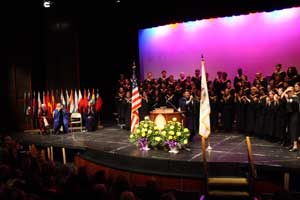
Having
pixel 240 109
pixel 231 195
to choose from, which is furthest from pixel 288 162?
pixel 240 109

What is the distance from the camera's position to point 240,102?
38.3 ft

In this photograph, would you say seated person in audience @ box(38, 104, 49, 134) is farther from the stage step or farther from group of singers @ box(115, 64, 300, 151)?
the stage step

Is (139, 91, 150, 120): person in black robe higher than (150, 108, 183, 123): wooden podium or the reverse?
higher

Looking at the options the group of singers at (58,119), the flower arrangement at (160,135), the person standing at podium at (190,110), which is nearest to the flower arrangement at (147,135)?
the flower arrangement at (160,135)

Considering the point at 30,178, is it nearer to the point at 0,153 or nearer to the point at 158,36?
the point at 0,153

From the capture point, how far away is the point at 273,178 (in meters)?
7.98

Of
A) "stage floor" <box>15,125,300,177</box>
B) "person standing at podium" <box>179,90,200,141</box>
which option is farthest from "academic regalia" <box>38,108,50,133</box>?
"person standing at podium" <box>179,90,200,141</box>

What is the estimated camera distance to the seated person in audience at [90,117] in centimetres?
1384

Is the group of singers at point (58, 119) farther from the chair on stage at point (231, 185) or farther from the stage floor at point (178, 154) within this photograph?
the chair on stage at point (231, 185)

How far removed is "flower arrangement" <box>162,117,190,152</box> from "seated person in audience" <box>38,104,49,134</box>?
5.53 metres

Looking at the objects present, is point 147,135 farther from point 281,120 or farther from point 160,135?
point 281,120

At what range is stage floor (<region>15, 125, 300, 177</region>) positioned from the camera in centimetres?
825

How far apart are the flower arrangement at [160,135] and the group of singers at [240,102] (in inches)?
64.6

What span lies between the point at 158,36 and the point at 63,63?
385cm
